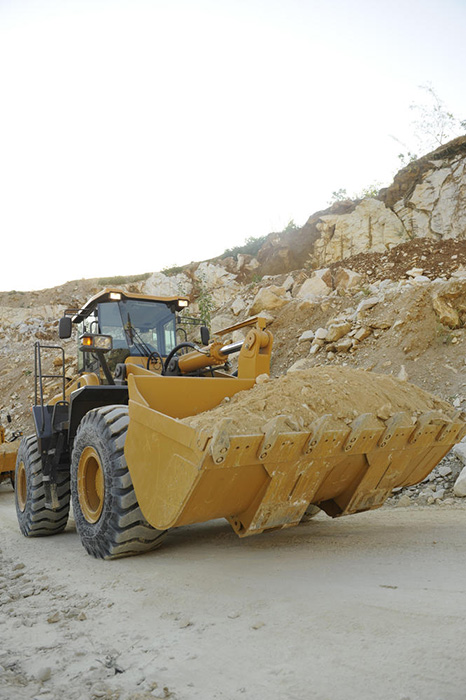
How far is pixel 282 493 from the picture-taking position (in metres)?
3.51

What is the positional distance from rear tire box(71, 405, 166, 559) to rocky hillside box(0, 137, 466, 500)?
17.6 feet

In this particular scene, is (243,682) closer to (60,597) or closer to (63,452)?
(60,597)

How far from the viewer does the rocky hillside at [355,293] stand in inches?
374

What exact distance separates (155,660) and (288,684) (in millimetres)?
648

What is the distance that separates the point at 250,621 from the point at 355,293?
39.4ft

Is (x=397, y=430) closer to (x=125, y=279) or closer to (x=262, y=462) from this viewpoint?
(x=262, y=462)

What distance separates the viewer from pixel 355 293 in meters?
13.8

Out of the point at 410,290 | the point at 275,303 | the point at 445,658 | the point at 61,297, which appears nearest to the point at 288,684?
the point at 445,658

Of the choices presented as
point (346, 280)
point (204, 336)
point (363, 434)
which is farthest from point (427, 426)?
point (346, 280)

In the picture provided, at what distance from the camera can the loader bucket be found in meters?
3.16

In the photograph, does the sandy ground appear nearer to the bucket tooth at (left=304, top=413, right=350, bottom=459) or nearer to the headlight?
the bucket tooth at (left=304, top=413, right=350, bottom=459)

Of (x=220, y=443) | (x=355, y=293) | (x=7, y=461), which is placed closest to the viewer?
(x=220, y=443)

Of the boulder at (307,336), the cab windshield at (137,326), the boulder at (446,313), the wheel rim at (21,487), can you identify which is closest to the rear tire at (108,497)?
the cab windshield at (137,326)

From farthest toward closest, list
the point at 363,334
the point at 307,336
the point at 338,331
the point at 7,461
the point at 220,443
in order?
the point at 307,336, the point at 338,331, the point at 363,334, the point at 7,461, the point at 220,443
